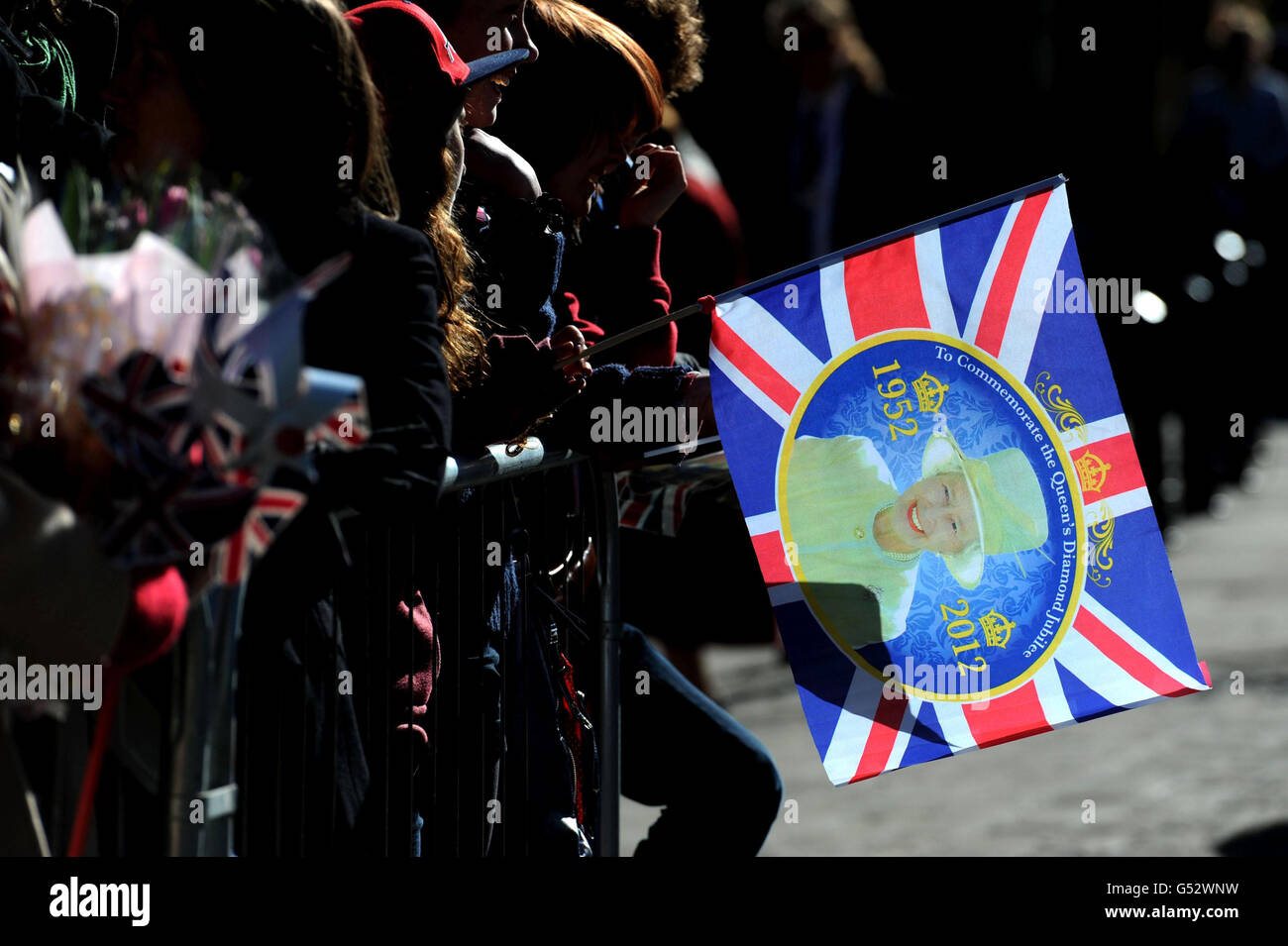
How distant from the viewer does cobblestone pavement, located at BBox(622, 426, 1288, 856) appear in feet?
18.2

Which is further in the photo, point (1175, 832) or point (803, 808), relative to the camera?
point (803, 808)

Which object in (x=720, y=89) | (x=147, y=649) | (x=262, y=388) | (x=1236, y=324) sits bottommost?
(x=147, y=649)

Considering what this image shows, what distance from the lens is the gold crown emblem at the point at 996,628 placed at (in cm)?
314

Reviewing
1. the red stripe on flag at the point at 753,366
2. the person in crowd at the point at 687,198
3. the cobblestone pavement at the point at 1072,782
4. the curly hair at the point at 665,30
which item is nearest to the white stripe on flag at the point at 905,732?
the red stripe on flag at the point at 753,366

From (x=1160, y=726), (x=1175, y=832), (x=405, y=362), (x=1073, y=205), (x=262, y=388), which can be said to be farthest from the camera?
(x=1073, y=205)

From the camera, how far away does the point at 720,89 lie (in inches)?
481

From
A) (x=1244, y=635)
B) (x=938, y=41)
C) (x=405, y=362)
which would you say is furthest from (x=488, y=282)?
(x=938, y=41)

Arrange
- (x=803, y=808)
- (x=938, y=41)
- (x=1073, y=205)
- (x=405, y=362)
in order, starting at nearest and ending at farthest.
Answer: (x=405, y=362) → (x=803, y=808) → (x=1073, y=205) → (x=938, y=41)

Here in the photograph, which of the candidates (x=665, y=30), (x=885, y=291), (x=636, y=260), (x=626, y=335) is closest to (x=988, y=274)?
(x=885, y=291)

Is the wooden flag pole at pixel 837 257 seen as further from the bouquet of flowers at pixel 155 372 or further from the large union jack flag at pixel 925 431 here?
the bouquet of flowers at pixel 155 372

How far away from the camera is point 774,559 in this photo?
3.15 metres
